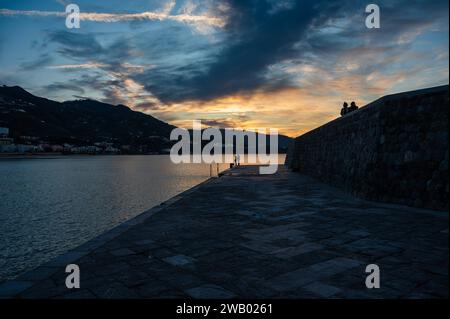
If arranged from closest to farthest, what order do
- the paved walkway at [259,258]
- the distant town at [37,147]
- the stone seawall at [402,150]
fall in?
the paved walkway at [259,258]
the stone seawall at [402,150]
the distant town at [37,147]

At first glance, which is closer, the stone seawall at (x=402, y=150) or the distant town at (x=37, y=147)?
the stone seawall at (x=402, y=150)

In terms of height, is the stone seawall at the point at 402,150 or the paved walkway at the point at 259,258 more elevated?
the stone seawall at the point at 402,150

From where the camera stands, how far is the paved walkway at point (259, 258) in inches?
129

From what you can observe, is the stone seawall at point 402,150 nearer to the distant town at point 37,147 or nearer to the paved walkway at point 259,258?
the paved walkway at point 259,258

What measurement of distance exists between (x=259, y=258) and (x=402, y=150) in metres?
6.50

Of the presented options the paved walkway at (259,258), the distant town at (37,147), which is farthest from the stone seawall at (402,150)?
the distant town at (37,147)

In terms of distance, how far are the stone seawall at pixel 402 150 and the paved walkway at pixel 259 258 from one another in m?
0.88

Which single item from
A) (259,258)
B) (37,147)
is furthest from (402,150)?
(37,147)

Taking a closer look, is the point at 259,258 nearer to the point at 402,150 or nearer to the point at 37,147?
the point at 402,150

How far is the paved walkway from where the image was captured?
3.29 meters

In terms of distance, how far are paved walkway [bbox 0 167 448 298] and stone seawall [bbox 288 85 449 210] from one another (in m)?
0.88

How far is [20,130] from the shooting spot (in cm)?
16962

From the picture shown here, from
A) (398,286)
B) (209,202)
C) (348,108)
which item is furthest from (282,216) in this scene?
(348,108)

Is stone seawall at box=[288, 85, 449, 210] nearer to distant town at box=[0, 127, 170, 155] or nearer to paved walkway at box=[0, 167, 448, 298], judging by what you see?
paved walkway at box=[0, 167, 448, 298]
